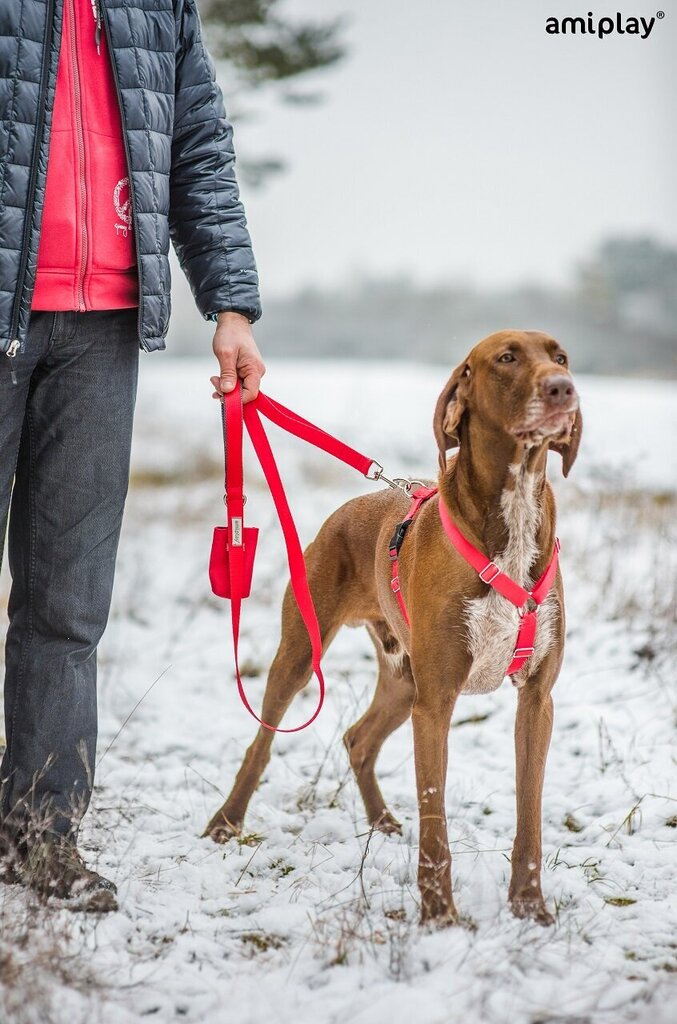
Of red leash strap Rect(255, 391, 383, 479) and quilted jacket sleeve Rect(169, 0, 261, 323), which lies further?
red leash strap Rect(255, 391, 383, 479)

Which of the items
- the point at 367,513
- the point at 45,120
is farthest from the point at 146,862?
the point at 45,120

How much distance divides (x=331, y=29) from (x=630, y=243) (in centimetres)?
798

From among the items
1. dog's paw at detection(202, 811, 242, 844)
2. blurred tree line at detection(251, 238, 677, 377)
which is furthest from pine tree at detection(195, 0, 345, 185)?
dog's paw at detection(202, 811, 242, 844)

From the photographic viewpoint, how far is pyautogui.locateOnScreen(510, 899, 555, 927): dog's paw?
2.50 metres

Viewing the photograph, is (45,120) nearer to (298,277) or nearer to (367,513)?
(367,513)

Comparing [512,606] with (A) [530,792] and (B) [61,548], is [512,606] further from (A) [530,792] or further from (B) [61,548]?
(B) [61,548]

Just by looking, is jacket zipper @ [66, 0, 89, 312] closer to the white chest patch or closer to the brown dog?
the brown dog

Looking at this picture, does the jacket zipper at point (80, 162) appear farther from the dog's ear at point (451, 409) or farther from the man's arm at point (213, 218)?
the dog's ear at point (451, 409)

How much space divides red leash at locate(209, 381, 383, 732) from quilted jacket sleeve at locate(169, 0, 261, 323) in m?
0.30

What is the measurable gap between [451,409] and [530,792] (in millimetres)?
1116

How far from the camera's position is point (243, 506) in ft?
9.34

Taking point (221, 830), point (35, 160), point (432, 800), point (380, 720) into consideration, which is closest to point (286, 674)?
point (380, 720)

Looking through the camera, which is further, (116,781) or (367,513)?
(116,781)

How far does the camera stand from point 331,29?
30.6 ft
